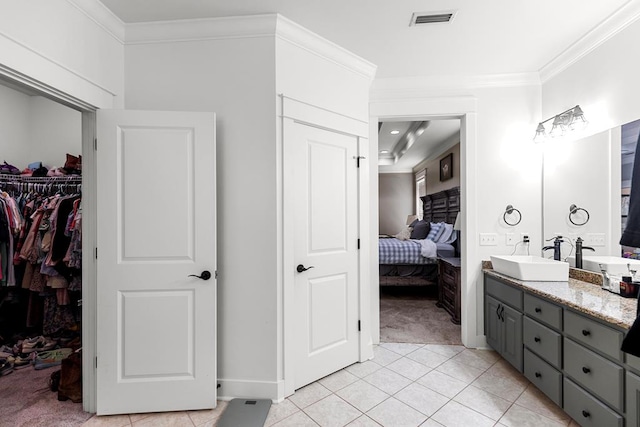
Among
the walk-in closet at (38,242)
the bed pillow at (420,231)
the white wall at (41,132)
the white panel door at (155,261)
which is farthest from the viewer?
the bed pillow at (420,231)

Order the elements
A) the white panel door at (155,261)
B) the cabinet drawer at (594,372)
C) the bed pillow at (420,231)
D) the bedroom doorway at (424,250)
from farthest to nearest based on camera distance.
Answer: the bed pillow at (420,231)
the bedroom doorway at (424,250)
the white panel door at (155,261)
the cabinet drawer at (594,372)

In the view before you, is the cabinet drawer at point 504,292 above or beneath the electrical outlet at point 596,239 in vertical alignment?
beneath

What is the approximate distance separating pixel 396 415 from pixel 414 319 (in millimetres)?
1852

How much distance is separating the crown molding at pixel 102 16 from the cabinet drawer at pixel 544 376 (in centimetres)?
366

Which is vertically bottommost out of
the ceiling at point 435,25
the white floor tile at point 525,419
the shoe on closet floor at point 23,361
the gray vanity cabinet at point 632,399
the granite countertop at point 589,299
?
the white floor tile at point 525,419

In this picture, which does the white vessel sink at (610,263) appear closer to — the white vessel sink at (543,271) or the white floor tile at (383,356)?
the white vessel sink at (543,271)

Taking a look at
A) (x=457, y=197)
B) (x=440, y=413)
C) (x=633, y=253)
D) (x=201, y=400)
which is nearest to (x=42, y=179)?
(x=201, y=400)

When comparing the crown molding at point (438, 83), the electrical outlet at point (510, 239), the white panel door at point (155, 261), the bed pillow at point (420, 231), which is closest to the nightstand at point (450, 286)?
the electrical outlet at point (510, 239)

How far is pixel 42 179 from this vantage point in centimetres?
281

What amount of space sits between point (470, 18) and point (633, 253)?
6.43 feet

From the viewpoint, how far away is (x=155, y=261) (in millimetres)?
1953

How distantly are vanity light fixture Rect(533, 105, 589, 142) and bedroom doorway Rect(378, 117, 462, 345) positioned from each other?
76 centimetres

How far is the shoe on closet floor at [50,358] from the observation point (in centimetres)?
247

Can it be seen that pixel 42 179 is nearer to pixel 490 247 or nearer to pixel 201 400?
pixel 201 400
